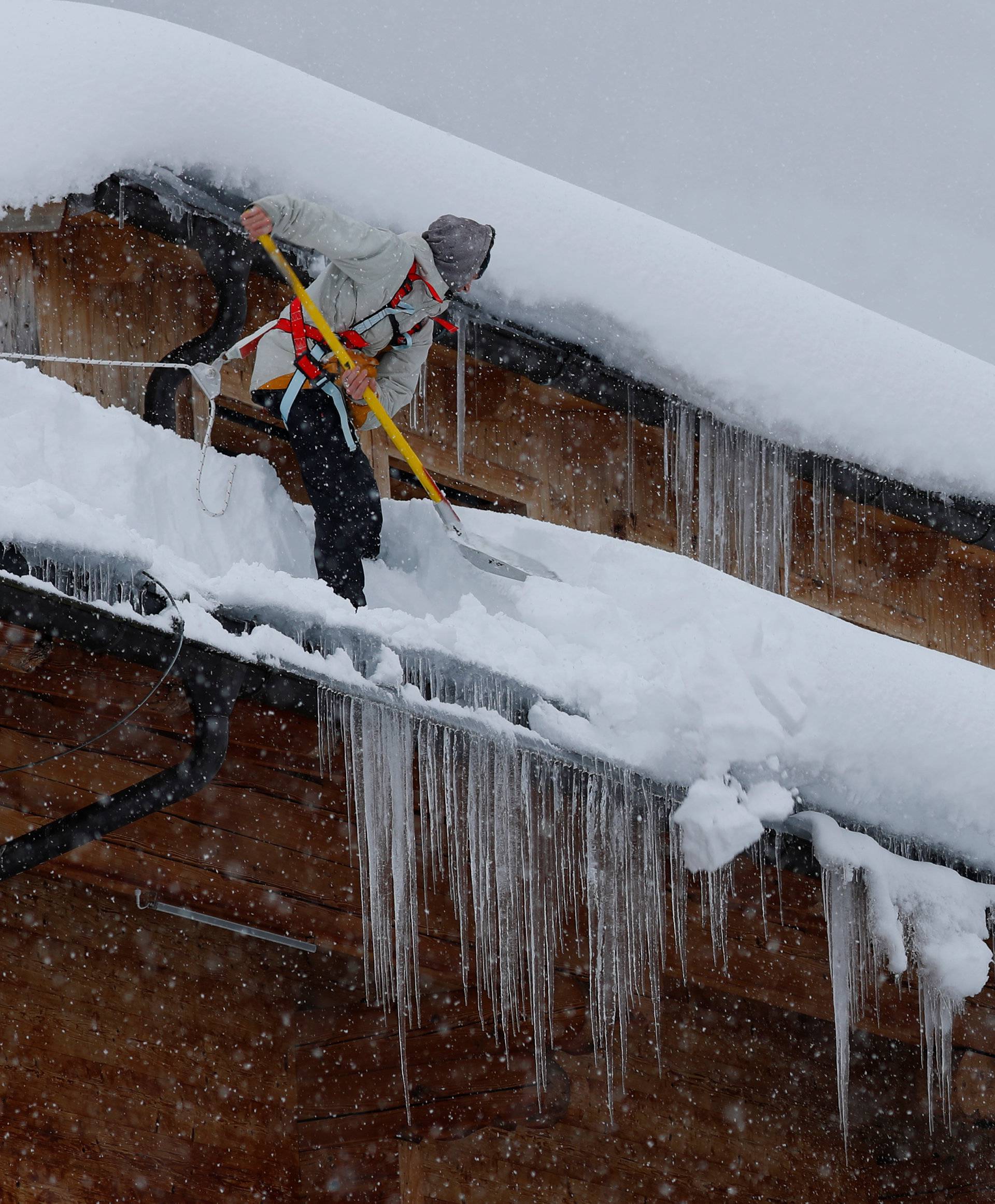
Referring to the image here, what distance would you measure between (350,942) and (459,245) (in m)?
2.40

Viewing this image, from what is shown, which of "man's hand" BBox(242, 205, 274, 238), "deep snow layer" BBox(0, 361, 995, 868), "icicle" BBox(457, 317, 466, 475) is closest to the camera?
"man's hand" BBox(242, 205, 274, 238)

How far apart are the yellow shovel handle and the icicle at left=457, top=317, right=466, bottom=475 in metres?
0.70

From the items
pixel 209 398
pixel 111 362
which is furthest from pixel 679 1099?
pixel 111 362

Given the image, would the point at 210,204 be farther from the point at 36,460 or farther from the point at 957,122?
the point at 957,122

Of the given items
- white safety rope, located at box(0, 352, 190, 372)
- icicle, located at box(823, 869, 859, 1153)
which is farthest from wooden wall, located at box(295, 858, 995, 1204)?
white safety rope, located at box(0, 352, 190, 372)

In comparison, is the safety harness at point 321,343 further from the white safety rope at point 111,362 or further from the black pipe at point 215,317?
the black pipe at point 215,317

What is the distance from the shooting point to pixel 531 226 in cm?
470

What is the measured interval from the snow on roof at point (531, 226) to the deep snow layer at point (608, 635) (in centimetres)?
84

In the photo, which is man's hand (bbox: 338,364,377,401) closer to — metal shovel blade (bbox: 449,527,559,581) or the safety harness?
the safety harness

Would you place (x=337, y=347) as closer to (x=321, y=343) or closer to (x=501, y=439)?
(x=321, y=343)

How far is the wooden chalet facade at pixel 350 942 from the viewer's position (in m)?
4.12

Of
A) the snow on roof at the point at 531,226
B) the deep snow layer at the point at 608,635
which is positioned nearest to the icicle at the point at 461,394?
the snow on roof at the point at 531,226

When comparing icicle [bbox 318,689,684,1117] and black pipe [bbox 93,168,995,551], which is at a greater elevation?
black pipe [bbox 93,168,995,551]

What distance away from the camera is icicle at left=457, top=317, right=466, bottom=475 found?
455 centimetres
